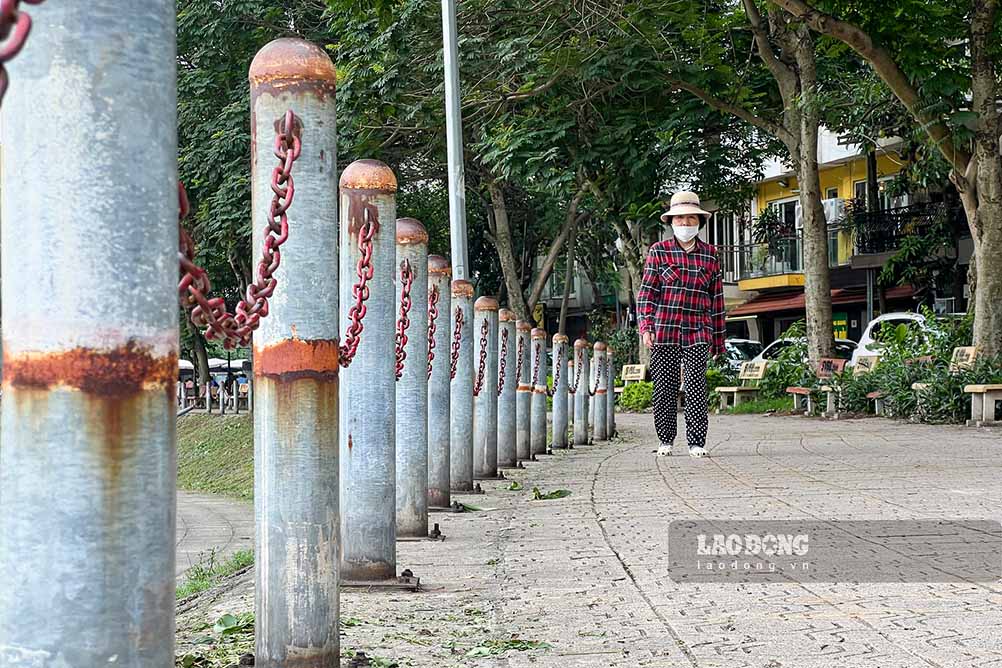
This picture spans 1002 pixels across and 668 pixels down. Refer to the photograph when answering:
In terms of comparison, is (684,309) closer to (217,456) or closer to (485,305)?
(485,305)

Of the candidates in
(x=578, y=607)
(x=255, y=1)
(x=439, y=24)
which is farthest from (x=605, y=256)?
(x=578, y=607)

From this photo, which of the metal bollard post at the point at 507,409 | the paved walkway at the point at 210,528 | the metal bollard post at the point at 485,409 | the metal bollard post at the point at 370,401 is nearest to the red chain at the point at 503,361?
the metal bollard post at the point at 507,409

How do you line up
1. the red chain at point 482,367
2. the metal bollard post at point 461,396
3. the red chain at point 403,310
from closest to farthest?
the red chain at point 403,310 < the metal bollard post at point 461,396 < the red chain at point 482,367

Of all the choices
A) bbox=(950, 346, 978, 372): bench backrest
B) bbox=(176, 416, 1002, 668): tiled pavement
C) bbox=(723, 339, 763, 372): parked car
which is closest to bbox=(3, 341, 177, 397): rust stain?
bbox=(176, 416, 1002, 668): tiled pavement

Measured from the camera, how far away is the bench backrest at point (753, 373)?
30.5 m

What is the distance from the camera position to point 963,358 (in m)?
21.0

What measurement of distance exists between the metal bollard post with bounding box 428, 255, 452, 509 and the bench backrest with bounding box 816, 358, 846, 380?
16722 millimetres

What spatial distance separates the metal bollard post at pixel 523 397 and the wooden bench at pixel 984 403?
7.72 metres

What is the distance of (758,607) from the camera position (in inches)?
187

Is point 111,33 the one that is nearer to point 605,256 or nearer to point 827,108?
point 827,108

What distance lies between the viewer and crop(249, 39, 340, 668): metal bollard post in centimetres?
381

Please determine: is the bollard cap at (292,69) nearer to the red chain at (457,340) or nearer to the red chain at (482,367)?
the red chain at (457,340)

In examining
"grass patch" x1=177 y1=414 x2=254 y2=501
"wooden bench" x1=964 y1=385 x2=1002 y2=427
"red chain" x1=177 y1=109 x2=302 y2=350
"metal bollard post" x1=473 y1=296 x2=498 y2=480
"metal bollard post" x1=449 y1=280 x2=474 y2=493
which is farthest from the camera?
"grass patch" x1=177 y1=414 x2=254 y2=501

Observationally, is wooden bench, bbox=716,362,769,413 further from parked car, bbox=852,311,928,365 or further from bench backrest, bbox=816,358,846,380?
bench backrest, bbox=816,358,846,380
